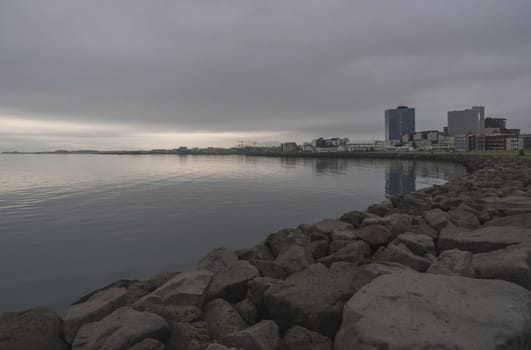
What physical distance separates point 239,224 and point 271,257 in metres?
5.97

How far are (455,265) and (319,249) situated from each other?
130 inches

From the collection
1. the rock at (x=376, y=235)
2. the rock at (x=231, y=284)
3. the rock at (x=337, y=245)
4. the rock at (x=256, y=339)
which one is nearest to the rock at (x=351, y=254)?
the rock at (x=337, y=245)

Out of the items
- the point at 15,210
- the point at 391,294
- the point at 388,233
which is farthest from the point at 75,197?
the point at 391,294

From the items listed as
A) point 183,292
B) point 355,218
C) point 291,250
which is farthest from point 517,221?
point 183,292

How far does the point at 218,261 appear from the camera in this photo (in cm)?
602

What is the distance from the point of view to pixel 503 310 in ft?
9.23

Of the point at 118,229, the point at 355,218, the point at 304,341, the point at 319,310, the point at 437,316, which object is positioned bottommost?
the point at 118,229

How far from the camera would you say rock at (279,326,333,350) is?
310cm

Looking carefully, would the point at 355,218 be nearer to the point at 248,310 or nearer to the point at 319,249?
the point at 319,249

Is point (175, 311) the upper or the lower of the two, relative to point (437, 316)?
lower

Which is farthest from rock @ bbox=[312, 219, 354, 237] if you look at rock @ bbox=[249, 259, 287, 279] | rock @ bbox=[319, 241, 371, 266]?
rock @ bbox=[249, 259, 287, 279]

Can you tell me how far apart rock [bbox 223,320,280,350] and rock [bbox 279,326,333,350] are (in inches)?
4.7

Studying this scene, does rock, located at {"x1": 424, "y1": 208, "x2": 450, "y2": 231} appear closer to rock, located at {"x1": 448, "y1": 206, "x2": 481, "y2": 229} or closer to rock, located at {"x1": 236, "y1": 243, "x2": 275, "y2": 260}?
rock, located at {"x1": 448, "y1": 206, "x2": 481, "y2": 229}

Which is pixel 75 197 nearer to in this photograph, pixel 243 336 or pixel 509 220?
pixel 243 336
